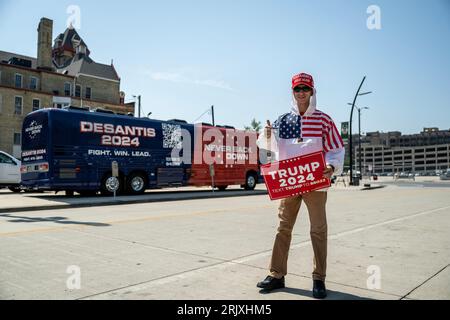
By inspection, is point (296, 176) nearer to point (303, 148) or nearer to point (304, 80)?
point (303, 148)

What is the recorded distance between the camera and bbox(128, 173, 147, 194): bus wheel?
17766 mm

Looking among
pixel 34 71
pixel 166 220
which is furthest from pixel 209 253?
pixel 34 71

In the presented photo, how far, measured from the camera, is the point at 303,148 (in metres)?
3.95

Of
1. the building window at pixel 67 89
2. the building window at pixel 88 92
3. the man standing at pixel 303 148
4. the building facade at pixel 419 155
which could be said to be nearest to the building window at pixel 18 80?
the building window at pixel 67 89

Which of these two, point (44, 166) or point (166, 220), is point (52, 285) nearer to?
point (166, 220)

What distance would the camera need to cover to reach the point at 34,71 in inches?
1868

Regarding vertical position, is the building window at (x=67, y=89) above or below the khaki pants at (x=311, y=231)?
above

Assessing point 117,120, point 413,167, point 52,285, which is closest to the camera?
point 52,285

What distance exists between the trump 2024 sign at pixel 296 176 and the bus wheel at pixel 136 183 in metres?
14.5

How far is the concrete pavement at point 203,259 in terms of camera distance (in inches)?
146

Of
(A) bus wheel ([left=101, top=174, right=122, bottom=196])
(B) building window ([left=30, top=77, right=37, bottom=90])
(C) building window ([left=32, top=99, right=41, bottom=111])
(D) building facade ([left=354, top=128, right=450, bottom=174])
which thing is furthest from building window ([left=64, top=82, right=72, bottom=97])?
(D) building facade ([left=354, top=128, right=450, bottom=174])

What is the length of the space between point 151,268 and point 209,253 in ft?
3.65

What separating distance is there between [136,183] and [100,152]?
2.32 metres

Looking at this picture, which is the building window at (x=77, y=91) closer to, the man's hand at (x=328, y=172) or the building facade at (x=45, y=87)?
the building facade at (x=45, y=87)
